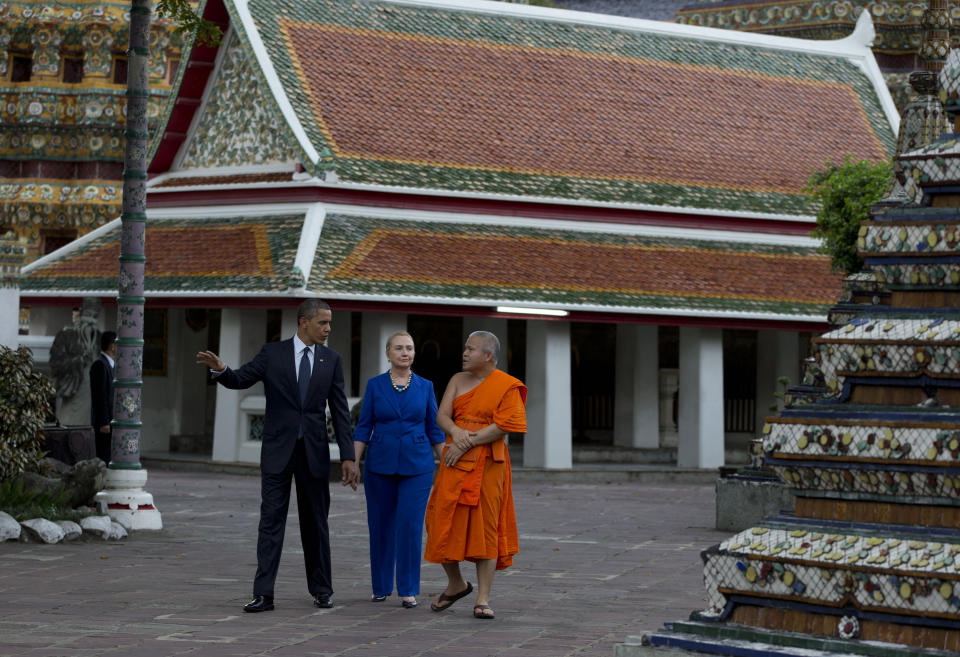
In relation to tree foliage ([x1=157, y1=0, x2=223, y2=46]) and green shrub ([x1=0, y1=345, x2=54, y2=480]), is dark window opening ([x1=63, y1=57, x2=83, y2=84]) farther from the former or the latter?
green shrub ([x1=0, y1=345, x2=54, y2=480])

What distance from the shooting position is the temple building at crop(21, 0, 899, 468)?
82.7 ft

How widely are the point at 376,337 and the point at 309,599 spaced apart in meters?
13.8

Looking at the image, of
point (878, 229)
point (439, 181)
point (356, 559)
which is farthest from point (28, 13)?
point (878, 229)

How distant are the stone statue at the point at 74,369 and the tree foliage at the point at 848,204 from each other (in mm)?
10315

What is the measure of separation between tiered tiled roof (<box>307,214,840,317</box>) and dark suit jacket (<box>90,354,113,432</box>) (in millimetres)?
5587

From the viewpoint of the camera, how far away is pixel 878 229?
792cm

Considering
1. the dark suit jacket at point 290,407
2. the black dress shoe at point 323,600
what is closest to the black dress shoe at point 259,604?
the black dress shoe at point 323,600

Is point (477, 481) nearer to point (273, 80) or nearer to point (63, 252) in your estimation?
point (273, 80)

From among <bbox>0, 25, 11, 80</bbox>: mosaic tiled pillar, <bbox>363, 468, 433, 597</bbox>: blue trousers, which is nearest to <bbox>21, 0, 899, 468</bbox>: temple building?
<bbox>0, 25, 11, 80</bbox>: mosaic tiled pillar

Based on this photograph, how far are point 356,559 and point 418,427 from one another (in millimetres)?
2930

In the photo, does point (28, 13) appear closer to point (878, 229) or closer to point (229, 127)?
point (229, 127)

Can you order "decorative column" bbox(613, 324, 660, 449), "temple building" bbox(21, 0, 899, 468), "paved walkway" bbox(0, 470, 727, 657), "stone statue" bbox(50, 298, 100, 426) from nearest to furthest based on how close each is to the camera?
"paved walkway" bbox(0, 470, 727, 657) < "stone statue" bbox(50, 298, 100, 426) < "temple building" bbox(21, 0, 899, 468) < "decorative column" bbox(613, 324, 660, 449)

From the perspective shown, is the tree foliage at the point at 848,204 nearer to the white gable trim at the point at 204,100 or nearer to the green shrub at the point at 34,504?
the white gable trim at the point at 204,100

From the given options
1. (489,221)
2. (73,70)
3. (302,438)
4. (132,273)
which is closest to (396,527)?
(302,438)
